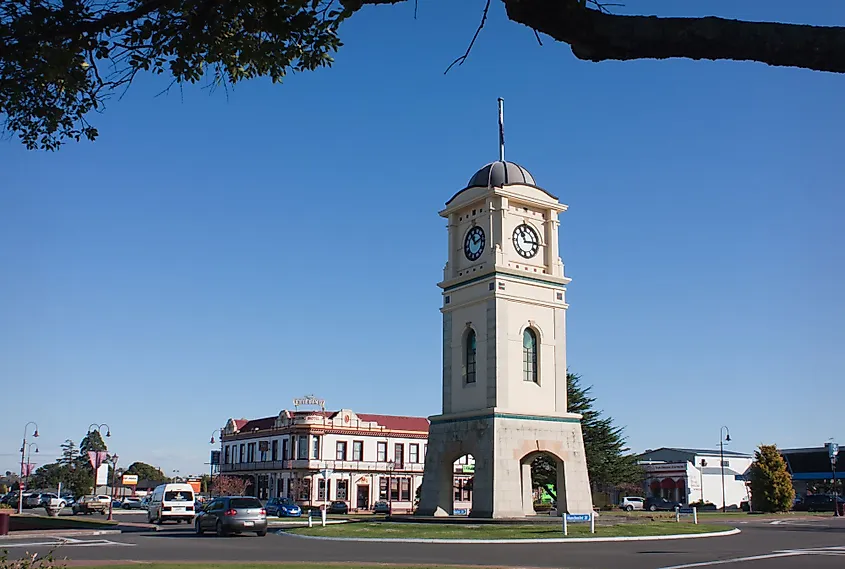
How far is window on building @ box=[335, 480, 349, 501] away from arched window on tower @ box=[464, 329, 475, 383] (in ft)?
150

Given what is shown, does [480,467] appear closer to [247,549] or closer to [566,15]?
[247,549]

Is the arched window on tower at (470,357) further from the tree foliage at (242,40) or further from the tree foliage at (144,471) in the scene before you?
the tree foliage at (144,471)

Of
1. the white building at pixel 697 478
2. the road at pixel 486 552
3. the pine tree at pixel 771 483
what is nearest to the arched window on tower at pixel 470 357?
the road at pixel 486 552

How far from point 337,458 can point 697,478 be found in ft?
123

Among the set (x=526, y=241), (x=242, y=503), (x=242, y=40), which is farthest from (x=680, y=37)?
(x=526, y=241)

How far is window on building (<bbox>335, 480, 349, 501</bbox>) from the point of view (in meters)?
81.9

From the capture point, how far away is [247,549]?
24.3m

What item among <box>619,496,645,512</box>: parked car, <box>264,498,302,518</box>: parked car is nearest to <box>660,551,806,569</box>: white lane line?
<box>264,498,302,518</box>: parked car

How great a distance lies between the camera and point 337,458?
8194cm

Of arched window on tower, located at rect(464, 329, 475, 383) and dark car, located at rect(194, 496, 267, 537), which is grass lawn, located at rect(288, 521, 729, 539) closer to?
dark car, located at rect(194, 496, 267, 537)

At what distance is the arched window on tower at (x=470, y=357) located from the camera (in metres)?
39.7

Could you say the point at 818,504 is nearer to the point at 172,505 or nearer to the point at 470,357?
the point at 470,357

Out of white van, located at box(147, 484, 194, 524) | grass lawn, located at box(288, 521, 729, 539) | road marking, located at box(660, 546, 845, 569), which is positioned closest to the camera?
road marking, located at box(660, 546, 845, 569)

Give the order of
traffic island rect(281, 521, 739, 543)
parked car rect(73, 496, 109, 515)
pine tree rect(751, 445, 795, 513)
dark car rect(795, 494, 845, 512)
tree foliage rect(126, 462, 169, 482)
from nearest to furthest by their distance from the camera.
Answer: traffic island rect(281, 521, 739, 543), parked car rect(73, 496, 109, 515), pine tree rect(751, 445, 795, 513), dark car rect(795, 494, 845, 512), tree foliage rect(126, 462, 169, 482)
